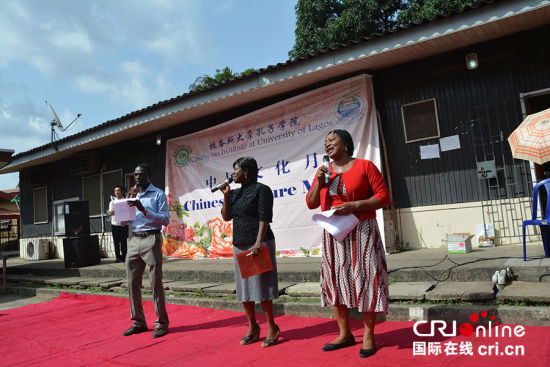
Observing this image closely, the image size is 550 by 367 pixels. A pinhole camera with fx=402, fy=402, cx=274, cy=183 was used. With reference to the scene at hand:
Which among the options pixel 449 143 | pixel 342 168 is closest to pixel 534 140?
pixel 449 143

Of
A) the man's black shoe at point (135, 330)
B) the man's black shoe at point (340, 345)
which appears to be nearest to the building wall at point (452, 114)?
the man's black shoe at point (340, 345)

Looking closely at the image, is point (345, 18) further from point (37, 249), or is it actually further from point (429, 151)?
point (37, 249)

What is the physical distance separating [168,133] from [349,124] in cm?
492

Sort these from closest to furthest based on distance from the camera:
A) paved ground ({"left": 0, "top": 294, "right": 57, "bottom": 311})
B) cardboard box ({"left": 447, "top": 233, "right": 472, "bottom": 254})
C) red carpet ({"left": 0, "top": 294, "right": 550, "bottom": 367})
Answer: red carpet ({"left": 0, "top": 294, "right": 550, "bottom": 367}) < cardboard box ({"left": 447, "top": 233, "right": 472, "bottom": 254}) < paved ground ({"left": 0, "top": 294, "right": 57, "bottom": 311})

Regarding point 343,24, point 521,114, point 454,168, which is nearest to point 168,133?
point 454,168

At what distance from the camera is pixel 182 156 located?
30.3 ft

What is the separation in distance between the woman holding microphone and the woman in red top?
20.4 inches

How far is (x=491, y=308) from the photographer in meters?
3.39

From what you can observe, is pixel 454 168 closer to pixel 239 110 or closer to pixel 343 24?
pixel 239 110

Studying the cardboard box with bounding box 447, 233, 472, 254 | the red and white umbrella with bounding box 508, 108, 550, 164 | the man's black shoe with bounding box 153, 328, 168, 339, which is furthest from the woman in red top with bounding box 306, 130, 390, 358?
the cardboard box with bounding box 447, 233, 472, 254

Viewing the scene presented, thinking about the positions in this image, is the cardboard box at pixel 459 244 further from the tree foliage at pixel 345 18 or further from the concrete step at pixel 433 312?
the tree foliage at pixel 345 18

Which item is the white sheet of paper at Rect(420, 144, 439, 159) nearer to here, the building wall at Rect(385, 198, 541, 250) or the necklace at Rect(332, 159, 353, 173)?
the building wall at Rect(385, 198, 541, 250)

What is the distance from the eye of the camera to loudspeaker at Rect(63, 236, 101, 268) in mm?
8742

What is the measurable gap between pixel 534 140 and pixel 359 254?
3060mm
